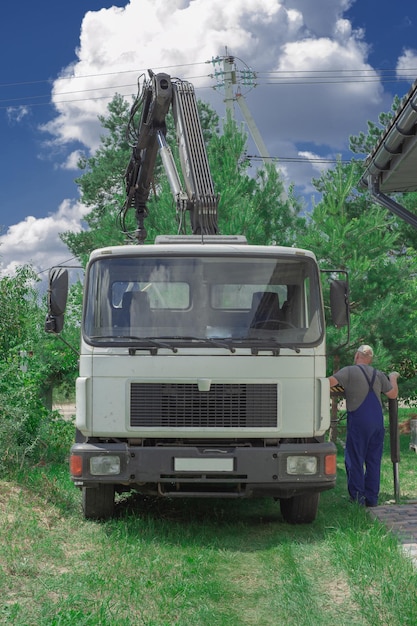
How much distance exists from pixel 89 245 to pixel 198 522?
25.7 m

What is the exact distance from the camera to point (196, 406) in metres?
7.14

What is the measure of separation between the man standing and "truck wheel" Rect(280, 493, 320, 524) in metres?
1.07

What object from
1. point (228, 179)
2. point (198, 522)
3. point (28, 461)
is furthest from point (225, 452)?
point (228, 179)


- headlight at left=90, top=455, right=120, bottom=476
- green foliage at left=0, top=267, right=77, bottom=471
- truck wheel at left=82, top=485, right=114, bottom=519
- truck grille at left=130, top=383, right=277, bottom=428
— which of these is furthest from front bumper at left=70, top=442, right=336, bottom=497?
green foliage at left=0, top=267, right=77, bottom=471

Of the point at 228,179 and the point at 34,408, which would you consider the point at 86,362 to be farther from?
the point at 228,179

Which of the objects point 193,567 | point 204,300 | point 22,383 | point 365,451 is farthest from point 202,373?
point 22,383

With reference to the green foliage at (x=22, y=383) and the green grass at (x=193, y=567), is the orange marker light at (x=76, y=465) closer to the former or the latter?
the green grass at (x=193, y=567)

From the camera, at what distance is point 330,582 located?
568cm

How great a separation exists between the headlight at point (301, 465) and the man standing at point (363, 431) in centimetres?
169

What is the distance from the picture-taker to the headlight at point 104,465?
7141mm

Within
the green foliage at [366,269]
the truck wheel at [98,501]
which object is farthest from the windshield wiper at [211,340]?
the green foliage at [366,269]

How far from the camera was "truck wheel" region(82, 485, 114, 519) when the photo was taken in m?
7.61

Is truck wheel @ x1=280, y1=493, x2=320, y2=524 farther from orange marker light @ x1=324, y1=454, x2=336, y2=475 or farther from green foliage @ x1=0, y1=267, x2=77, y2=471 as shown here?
green foliage @ x1=0, y1=267, x2=77, y2=471

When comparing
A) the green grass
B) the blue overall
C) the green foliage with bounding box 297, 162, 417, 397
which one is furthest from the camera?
the green foliage with bounding box 297, 162, 417, 397
